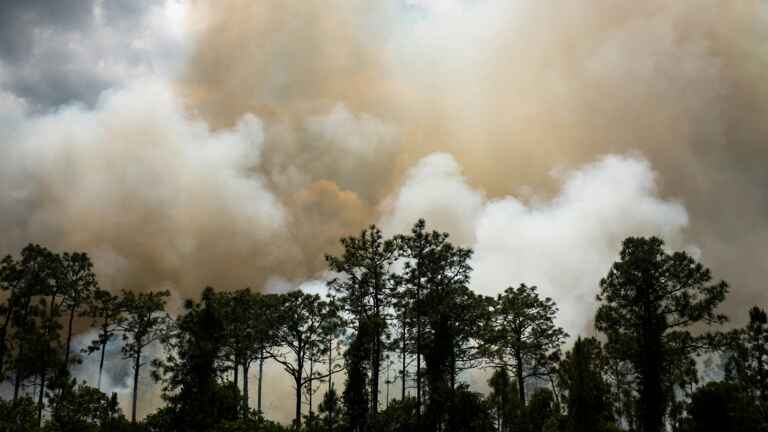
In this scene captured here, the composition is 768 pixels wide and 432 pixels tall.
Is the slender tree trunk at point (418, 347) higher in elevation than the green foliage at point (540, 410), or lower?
higher

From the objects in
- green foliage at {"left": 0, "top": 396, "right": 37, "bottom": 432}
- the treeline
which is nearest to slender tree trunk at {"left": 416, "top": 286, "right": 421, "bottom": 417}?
the treeline

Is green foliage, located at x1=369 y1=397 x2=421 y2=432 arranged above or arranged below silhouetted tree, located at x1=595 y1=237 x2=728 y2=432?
below

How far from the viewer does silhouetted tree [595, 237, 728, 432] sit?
4131cm

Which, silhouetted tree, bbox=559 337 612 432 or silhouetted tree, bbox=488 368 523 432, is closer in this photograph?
silhouetted tree, bbox=559 337 612 432

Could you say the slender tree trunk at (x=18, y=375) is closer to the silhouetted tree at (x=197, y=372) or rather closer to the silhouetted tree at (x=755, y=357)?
the silhouetted tree at (x=197, y=372)

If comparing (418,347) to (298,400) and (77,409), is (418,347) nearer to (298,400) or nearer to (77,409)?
(298,400)

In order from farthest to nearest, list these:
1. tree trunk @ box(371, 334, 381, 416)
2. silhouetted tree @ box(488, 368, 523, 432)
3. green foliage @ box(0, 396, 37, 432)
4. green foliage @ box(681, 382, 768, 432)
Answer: silhouetted tree @ box(488, 368, 523, 432)
tree trunk @ box(371, 334, 381, 416)
green foliage @ box(681, 382, 768, 432)
green foliage @ box(0, 396, 37, 432)

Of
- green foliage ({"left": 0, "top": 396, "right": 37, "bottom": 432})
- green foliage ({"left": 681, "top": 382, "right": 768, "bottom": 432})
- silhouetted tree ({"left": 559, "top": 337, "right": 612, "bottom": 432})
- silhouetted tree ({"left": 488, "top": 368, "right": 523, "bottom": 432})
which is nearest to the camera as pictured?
green foliage ({"left": 0, "top": 396, "right": 37, "bottom": 432})

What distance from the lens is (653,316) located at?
42.3 meters

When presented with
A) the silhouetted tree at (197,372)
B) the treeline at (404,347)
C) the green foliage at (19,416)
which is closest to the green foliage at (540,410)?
the treeline at (404,347)

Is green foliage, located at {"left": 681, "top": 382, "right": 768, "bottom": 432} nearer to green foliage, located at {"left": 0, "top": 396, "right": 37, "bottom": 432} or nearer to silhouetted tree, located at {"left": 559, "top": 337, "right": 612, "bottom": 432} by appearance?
silhouetted tree, located at {"left": 559, "top": 337, "right": 612, "bottom": 432}

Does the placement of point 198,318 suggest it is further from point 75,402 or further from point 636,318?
point 636,318

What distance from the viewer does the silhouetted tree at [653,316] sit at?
41.3m

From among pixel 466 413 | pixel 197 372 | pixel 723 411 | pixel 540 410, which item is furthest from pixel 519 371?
pixel 197 372
